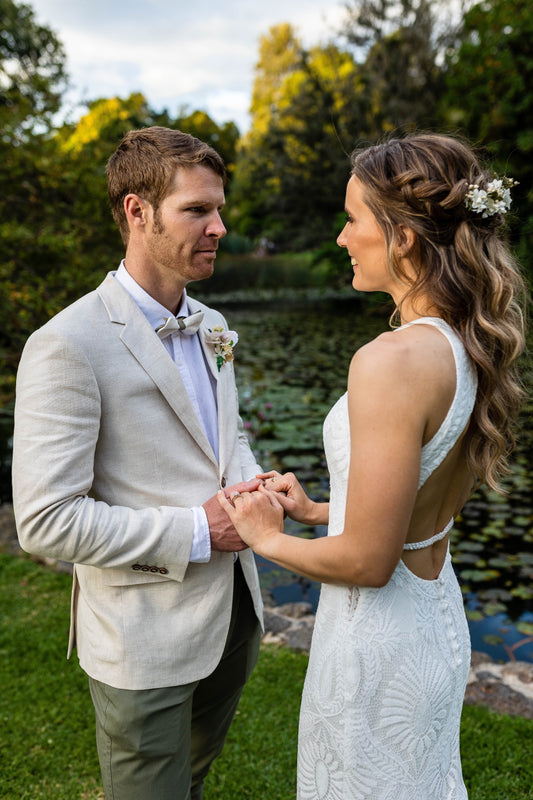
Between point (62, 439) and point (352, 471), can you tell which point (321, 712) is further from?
point (62, 439)

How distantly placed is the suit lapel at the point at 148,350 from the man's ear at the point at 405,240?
2.43 ft

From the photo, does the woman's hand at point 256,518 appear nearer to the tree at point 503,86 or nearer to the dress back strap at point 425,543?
the dress back strap at point 425,543

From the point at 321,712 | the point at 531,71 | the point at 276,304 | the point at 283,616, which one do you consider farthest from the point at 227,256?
the point at 321,712

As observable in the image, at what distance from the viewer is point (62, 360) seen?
158 centimetres

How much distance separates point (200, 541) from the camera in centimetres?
174

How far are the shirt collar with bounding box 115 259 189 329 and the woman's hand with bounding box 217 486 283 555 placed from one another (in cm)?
64

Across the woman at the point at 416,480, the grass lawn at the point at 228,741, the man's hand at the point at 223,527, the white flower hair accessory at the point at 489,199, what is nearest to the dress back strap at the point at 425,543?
the woman at the point at 416,480

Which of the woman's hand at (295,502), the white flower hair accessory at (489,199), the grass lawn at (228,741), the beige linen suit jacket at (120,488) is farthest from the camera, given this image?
the grass lawn at (228,741)

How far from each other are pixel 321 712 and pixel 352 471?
0.69 metres

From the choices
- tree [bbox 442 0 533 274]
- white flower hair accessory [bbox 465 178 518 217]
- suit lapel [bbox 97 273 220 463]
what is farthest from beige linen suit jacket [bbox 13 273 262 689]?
tree [bbox 442 0 533 274]

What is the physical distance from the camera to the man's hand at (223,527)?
176 centimetres

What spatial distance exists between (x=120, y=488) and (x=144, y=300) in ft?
1.94

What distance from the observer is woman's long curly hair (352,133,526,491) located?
4.66 ft

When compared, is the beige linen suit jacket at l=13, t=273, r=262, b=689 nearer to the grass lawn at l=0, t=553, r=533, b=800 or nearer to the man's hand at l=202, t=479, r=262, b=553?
the man's hand at l=202, t=479, r=262, b=553
